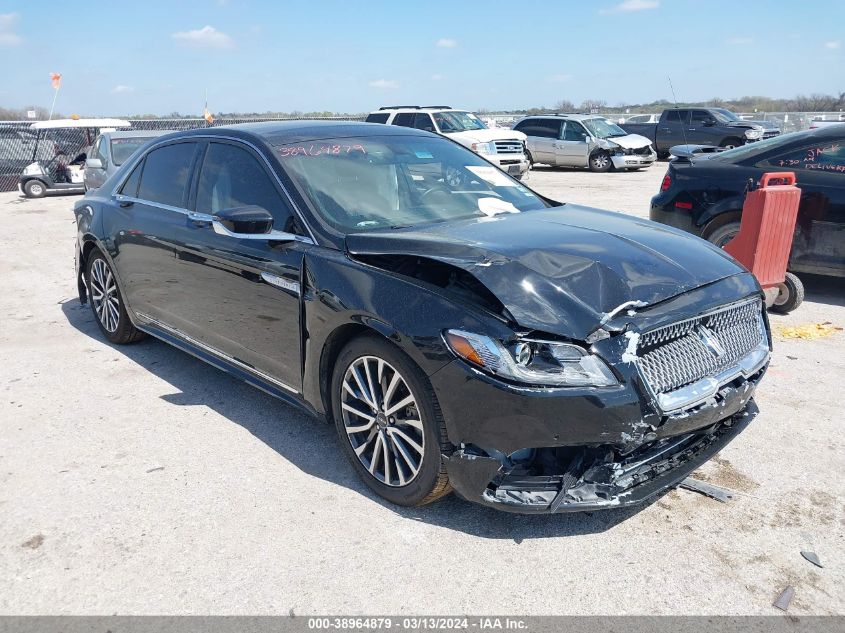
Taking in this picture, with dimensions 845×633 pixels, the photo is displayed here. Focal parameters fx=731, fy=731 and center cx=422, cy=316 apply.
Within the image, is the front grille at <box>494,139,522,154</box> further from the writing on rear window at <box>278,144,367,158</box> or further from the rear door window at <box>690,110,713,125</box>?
the writing on rear window at <box>278,144,367,158</box>

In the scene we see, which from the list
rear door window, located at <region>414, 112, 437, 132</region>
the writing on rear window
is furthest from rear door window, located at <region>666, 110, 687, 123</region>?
the writing on rear window

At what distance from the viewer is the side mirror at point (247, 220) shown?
3783 millimetres

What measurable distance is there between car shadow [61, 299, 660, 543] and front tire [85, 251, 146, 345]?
137 millimetres

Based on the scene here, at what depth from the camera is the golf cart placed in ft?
61.7

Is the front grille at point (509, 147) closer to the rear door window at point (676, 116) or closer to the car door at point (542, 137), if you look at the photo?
the car door at point (542, 137)

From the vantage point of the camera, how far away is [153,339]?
619cm

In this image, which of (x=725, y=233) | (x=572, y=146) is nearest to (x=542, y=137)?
(x=572, y=146)

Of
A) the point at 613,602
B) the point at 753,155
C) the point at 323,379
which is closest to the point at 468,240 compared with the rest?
the point at 323,379

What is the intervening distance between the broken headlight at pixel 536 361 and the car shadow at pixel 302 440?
81 centimetres

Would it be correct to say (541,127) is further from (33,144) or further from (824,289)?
(824,289)

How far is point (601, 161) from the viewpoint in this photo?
2150cm

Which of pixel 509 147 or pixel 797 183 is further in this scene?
pixel 509 147

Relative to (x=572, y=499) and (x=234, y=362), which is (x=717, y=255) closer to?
(x=572, y=499)

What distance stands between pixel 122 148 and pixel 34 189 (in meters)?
7.93
